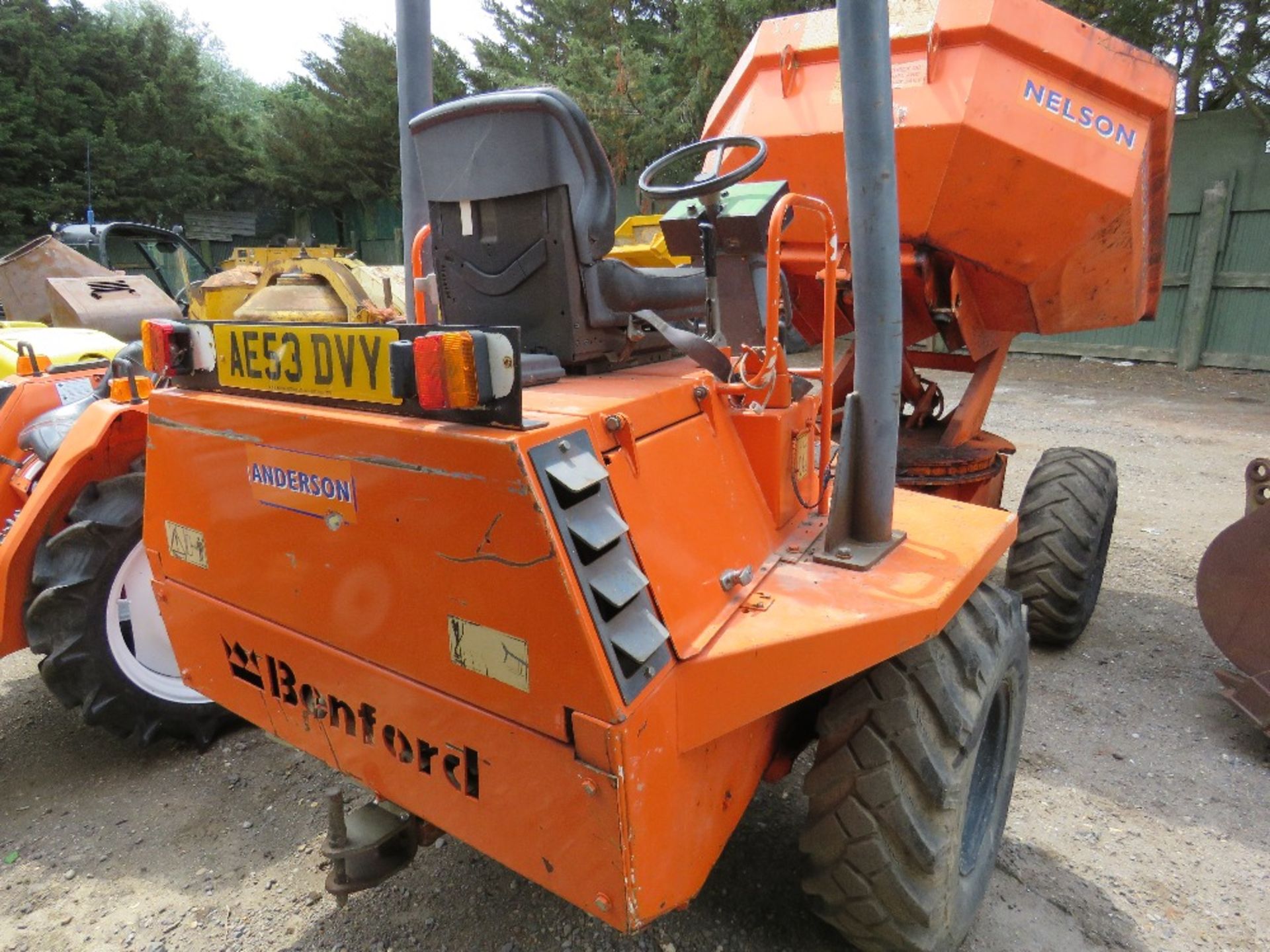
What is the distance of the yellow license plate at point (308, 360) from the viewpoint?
1743 mm

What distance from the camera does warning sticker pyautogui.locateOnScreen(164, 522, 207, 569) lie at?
2242 millimetres

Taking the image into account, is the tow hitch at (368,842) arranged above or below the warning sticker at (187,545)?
below

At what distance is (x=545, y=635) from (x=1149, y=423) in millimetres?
8943

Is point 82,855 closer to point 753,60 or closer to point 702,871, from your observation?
point 702,871

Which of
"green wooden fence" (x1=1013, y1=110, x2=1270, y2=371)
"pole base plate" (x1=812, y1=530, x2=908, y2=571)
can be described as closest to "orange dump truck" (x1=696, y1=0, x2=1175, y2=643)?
"pole base plate" (x1=812, y1=530, x2=908, y2=571)

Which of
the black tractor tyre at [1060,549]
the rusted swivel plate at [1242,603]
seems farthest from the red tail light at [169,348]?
the rusted swivel plate at [1242,603]

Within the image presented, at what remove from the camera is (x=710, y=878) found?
252 centimetres

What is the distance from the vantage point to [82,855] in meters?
2.74

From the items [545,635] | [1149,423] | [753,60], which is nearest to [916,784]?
[545,635]

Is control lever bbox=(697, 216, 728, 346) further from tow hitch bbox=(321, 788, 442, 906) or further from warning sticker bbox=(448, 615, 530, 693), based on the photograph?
tow hitch bbox=(321, 788, 442, 906)

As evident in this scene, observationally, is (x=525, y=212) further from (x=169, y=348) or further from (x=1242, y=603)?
(x=1242, y=603)

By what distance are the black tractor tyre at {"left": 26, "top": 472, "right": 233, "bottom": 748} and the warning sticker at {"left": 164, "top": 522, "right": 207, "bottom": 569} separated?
838 mm

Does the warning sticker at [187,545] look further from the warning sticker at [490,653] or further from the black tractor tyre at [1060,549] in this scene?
the black tractor tyre at [1060,549]

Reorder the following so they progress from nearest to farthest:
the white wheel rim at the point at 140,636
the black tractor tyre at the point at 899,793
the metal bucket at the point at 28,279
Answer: the black tractor tyre at the point at 899,793
the white wheel rim at the point at 140,636
the metal bucket at the point at 28,279
